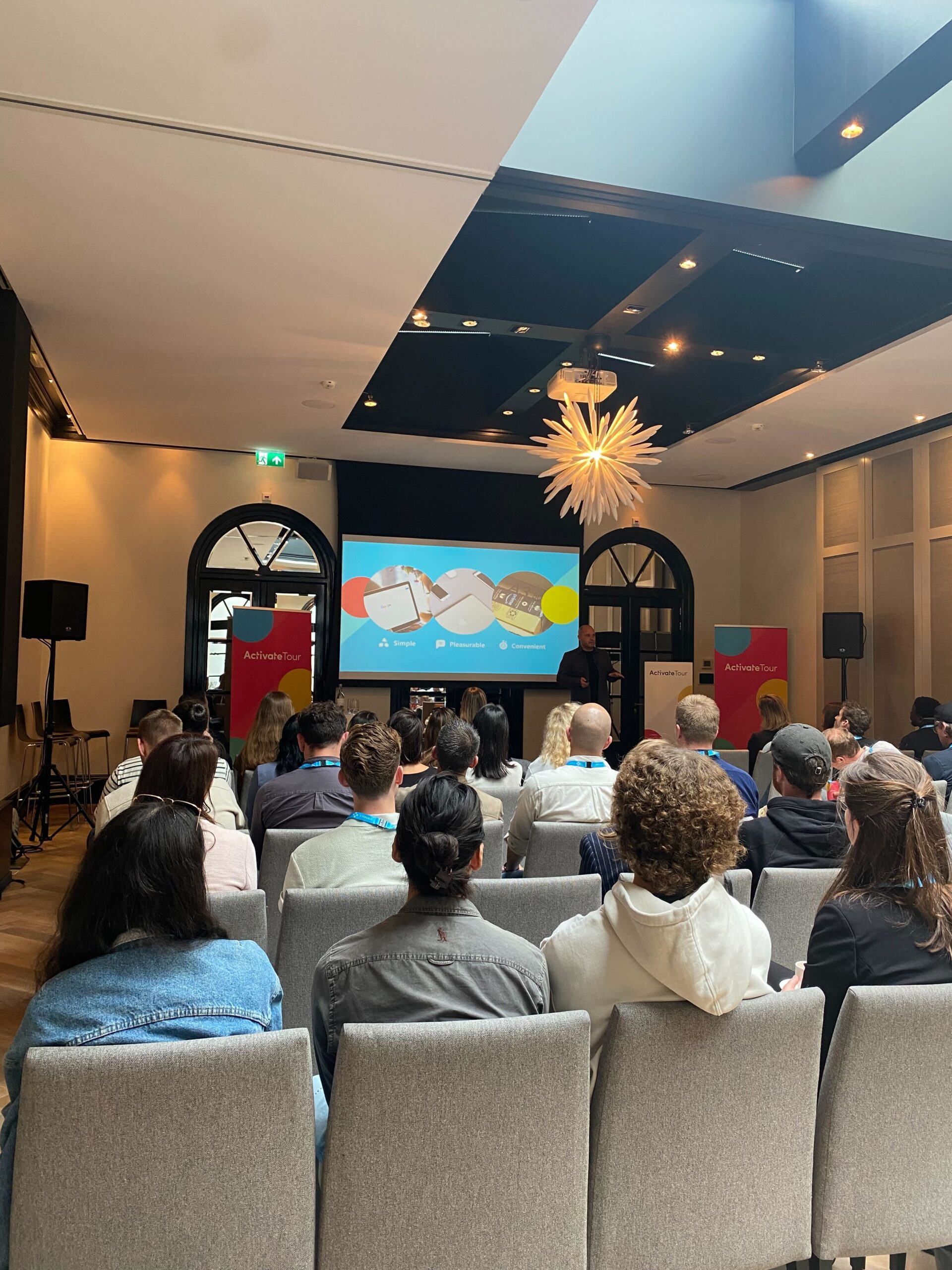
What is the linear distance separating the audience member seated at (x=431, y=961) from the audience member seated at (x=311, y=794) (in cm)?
177

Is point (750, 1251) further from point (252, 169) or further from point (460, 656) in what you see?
point (460, 656)

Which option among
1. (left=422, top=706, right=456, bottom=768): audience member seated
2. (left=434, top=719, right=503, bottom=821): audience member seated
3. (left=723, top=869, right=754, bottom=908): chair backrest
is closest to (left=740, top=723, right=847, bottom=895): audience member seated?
(left=723, top=869, right=754, bottom=908): chair backrest

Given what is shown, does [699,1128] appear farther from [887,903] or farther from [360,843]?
[360,843]

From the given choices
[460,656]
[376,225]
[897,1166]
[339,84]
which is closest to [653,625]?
[460,656]

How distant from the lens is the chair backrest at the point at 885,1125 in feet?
5.13

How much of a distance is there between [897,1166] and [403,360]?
22.2ft

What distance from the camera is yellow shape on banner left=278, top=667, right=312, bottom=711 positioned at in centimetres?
961

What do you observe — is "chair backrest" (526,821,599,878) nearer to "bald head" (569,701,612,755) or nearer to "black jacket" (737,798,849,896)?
"bald head" (569,701,612,755)

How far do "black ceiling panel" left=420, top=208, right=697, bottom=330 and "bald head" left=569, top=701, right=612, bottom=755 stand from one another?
9.18ft

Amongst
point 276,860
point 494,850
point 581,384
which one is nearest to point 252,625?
point 581,384

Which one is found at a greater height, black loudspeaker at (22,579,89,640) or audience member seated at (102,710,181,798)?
black loudspeaker at (22,579,89,640)

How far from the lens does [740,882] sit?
2.67 metres

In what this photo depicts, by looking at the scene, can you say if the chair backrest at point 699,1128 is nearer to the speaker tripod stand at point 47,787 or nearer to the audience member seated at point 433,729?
the audience member seated at point 433,729

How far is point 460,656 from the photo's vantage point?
10.4 metres
